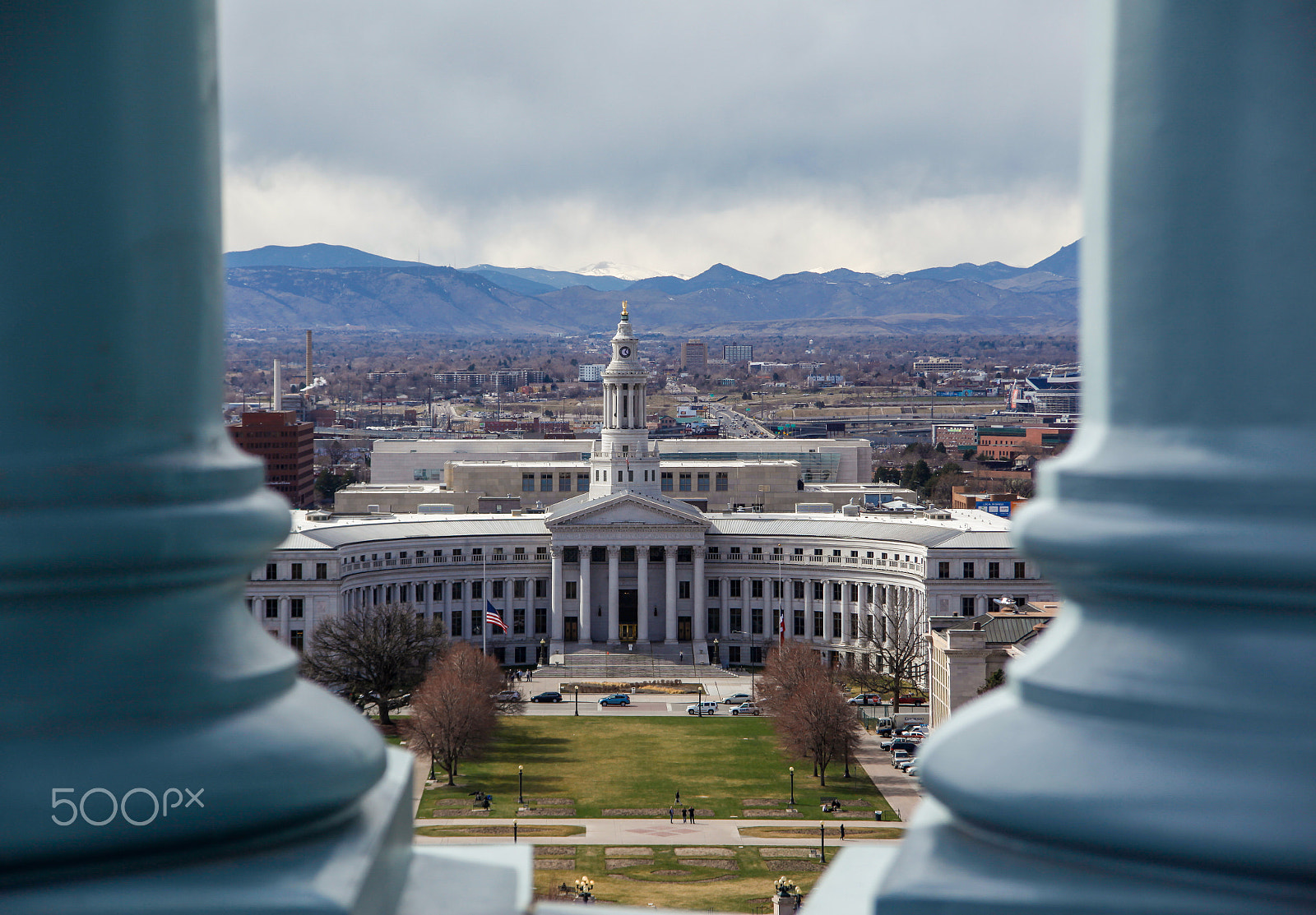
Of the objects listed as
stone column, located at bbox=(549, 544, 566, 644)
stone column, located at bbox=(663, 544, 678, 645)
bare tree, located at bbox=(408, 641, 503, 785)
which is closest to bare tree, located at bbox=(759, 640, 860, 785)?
bare tree, located at bbox=(408, 641, 503, 785)

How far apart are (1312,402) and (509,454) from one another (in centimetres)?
19339

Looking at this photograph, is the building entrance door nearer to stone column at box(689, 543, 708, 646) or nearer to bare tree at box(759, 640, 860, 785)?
stone column at box(689, 543, 708, 646)

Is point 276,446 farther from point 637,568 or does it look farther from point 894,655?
point 894,655

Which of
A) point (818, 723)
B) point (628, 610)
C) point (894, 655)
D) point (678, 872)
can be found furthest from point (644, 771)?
point (628, 610)

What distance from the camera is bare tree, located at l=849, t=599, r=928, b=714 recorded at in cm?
10669

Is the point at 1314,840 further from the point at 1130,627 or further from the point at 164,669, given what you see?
the point at 164,669

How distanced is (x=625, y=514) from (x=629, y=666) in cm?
1280

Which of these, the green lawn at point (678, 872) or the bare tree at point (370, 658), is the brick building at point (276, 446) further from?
the green lawn at point (678, 872)

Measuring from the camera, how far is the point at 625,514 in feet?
413

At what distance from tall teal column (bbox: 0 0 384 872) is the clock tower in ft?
409

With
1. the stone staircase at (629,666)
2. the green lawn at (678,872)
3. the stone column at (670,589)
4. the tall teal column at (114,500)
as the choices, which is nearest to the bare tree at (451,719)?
the green lawn at (678,872)

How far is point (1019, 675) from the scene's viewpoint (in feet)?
15.7

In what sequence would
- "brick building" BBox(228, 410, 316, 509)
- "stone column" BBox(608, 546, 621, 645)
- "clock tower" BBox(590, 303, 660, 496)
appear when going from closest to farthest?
"stone column" BBox(608, 546, 621, 645) < "clock tower" BBox(590, 303, 660, 496) < "brick building" BBox(228, 410, 316, 509)

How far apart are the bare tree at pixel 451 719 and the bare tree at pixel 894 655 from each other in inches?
1109
